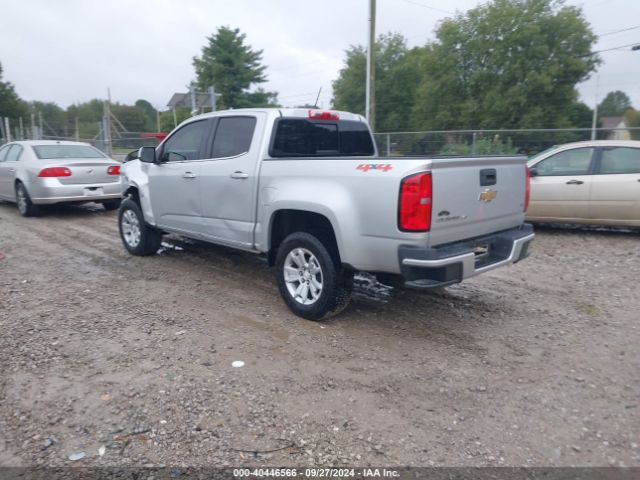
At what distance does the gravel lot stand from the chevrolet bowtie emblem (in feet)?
3.80

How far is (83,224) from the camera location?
9.61 metres

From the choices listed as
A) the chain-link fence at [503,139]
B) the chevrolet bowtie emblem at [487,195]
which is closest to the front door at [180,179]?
the chevrolet bowtie emblem at [487,195]

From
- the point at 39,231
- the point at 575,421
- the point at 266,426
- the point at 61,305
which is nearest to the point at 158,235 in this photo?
the point at 61,305

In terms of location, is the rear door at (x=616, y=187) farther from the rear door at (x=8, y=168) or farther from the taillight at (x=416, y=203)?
the rear door at (x=8, y=168)

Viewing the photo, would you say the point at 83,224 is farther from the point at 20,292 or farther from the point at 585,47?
the point at 585,47

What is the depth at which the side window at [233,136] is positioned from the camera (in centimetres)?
517

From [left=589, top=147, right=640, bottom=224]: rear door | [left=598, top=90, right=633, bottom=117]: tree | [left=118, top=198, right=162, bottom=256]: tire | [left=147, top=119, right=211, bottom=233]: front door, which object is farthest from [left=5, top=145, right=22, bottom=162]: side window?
[left=598, top=90, right=633, bottom=117]: tree

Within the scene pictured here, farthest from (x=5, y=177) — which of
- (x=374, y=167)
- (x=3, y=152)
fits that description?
(x=374, y=167)

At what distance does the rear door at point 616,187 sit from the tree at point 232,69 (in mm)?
40815

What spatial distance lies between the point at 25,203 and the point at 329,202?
8.53 meters

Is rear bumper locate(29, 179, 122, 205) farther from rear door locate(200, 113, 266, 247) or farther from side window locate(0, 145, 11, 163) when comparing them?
rear door locate(200, 113, 266, 247)

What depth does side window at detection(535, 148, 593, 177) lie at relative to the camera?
26.6 ft

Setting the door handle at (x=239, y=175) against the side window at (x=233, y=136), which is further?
the side window at (x=233, y=136)

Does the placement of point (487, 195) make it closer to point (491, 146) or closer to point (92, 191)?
point (92, 191)
